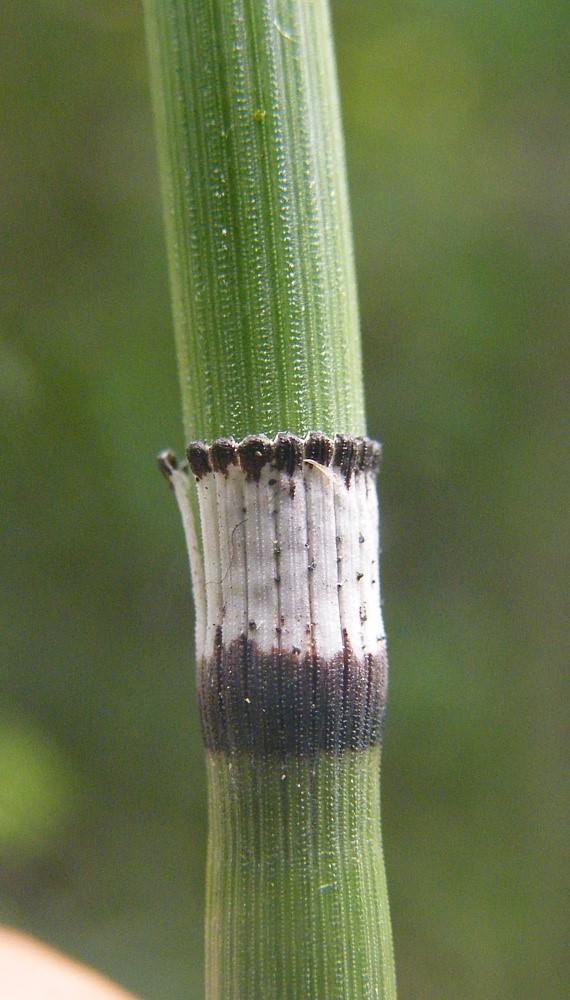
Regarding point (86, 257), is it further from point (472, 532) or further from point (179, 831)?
point (179, 831)

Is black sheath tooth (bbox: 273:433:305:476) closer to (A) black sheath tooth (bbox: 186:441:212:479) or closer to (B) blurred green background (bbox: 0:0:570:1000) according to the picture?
(A) black sheath tooth (bbox: 186:441:212:479)

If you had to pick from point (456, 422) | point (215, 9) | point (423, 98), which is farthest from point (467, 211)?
point (215, 9)

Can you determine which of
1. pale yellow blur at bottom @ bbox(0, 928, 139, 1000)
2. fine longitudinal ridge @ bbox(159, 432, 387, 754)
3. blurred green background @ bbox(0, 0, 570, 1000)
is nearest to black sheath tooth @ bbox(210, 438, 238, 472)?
fine longitudinal ridge @ bbox(159, 432, 387, 754)

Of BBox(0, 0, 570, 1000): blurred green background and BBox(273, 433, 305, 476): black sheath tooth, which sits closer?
BBox(273, 433, 305, 476): black sheath tooth

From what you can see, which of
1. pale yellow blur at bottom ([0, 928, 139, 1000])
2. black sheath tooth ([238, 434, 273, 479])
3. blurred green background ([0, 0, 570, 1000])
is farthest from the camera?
blurred green background ([0, 0, 570, 1000])

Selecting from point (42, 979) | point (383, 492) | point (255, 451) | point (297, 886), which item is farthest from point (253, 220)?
point (383, 492)
